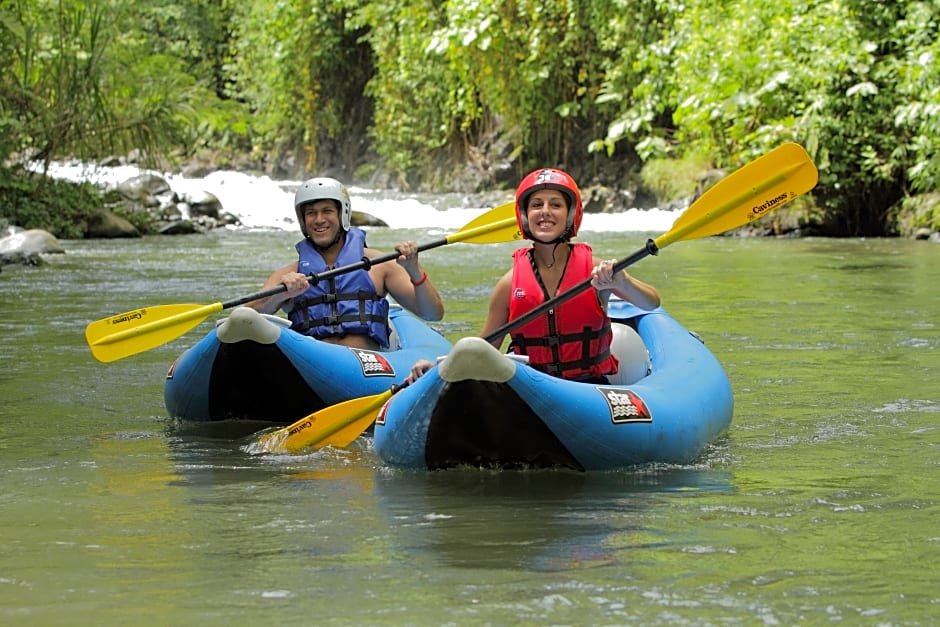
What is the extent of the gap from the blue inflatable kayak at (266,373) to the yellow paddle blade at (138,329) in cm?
28

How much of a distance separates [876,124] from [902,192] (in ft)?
2.91

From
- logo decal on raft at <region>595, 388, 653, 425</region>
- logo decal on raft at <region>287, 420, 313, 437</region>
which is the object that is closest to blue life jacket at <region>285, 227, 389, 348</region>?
logo decal on raft at <region>287, 420, 313, 437</region>

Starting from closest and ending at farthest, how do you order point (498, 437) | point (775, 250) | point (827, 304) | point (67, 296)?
1. point (498, 437)
2. point (827, 304)
3. point (67, 296)
4. point (775, 250)

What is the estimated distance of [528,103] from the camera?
60.4 ft

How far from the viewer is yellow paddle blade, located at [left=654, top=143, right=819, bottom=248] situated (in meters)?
4.42

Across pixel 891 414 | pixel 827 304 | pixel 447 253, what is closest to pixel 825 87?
pixel 447 253

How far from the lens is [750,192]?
14.6 feet

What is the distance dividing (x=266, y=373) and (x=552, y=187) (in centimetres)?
113

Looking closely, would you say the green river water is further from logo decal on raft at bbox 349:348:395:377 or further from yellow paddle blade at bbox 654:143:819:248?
yellow paddle blade at bbox 654:143:819:248

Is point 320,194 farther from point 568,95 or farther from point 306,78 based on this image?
point 306,78

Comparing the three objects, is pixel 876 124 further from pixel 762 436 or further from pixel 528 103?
pixel 762 436

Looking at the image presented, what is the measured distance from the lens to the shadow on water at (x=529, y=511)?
282 centimetres

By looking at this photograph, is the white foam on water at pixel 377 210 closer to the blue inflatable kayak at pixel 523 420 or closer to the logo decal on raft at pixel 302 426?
the logo decal on raft at pixel 302 426

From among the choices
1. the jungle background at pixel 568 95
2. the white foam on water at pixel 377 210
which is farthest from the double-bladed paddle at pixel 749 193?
the white foam on water at pixel 377 210
